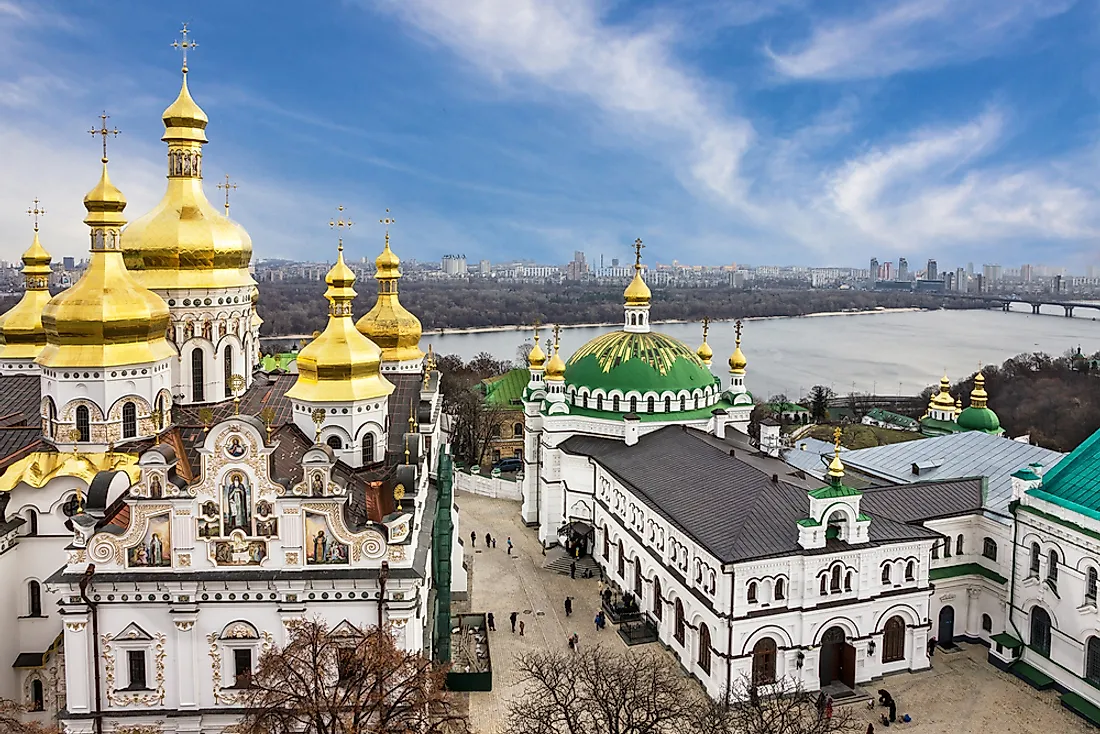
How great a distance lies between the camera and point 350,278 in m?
16.5

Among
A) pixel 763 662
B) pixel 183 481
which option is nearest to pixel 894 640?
pixel 763 662

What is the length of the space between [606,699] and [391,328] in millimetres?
12535

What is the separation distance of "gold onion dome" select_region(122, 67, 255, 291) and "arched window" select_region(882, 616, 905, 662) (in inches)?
500

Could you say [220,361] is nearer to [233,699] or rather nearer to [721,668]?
[233,699]

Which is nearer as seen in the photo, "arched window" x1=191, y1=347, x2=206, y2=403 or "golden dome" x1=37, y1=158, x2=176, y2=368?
"golden dome" x1=37, y1=158, x2=176, y2=368

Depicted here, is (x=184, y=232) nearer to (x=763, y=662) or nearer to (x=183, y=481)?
(x=183, y=481)

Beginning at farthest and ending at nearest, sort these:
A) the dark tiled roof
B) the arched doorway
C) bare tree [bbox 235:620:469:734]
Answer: the arched doorway < the dark tiled roof < bare tree [bbox 235:620:469:734]

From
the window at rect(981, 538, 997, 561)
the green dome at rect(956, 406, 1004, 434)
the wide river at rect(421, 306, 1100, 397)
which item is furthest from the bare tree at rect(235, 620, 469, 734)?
the wide river at rect(421, 306, 1100, 397)

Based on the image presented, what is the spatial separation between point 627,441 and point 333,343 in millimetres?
9027

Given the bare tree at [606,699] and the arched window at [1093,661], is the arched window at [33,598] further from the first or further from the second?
the arched window at [1093,661]

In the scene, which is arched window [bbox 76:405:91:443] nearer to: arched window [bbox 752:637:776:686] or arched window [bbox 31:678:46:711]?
arched window [bbox 31:678:46:711]

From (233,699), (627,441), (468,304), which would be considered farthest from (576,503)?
(468,304)

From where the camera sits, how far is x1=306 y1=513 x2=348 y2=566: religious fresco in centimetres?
1157

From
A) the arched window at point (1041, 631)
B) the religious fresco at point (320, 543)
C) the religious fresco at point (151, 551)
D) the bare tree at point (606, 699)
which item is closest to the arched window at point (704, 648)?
the bare tree at point (606, 699)
